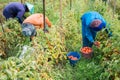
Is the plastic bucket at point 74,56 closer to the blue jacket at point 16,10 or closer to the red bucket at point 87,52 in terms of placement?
the red bucket at point 87,52

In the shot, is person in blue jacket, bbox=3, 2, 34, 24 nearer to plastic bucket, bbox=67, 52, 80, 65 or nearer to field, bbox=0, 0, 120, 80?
field, bbox=0, 0, 120, 80

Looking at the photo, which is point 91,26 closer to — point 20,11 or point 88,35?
point 88,35

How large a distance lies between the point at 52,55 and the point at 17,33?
1.00 metres

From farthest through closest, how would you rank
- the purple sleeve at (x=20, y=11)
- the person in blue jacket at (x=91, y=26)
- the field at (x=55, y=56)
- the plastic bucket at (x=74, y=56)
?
the purple sleeve at (x=20, y=11), the plastic bucket at (x=74, y=56), the person in blue jacket at (x=91, y=26), the field at (x=55, y=56)

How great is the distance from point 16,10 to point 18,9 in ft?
0.51

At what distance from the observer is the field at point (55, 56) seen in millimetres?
3051

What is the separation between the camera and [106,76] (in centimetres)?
395

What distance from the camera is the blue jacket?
6.07m

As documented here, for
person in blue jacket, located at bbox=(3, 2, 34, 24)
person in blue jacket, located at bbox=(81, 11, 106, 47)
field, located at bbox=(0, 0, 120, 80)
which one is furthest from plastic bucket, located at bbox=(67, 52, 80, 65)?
person in blue jacket, located at bbox=(3, 2, 34, 24)

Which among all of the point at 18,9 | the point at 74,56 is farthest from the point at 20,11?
the point at 74,56

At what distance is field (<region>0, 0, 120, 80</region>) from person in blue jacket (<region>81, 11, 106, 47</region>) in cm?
14

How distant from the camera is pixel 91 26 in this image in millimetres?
4922

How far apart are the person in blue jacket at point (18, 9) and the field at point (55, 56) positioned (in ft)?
2.84

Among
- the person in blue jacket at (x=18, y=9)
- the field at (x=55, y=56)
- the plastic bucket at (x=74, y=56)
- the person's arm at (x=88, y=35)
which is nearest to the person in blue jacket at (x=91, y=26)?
the person's arm at (x=88, y=35)
